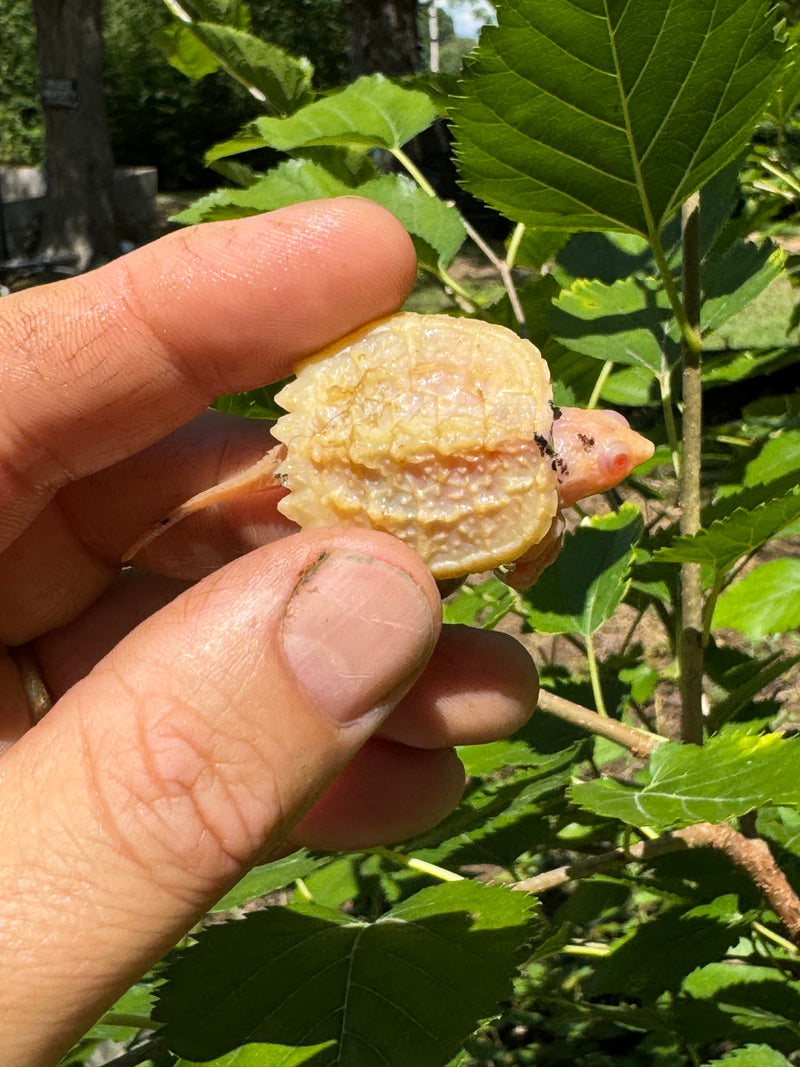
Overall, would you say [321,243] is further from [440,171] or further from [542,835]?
[440,171]

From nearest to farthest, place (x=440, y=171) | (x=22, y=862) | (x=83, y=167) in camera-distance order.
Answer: (x=22, y=862) → (x=440, y=171) → (x=83, y=167)

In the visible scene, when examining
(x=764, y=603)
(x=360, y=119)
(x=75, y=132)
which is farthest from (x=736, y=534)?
(x=75, y=132)

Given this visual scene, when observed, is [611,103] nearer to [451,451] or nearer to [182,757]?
[451,451]

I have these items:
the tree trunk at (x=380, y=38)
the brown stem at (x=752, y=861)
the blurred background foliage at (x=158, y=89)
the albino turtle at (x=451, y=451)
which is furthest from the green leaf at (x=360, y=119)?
the blurred background foliage at (x=158, y=89)

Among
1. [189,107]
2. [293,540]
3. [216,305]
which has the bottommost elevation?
[189,107]

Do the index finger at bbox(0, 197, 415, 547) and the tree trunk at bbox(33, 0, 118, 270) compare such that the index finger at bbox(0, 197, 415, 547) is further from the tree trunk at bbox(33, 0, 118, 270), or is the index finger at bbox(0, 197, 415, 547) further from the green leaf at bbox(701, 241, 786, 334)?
the tree trunk at bbox(33, 0, 118, 270)

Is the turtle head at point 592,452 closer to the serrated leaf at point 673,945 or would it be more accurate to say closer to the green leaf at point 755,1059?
the serrated leaf at point 673,945

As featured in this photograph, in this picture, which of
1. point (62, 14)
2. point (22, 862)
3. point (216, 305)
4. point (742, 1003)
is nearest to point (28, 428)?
point (216, 305)

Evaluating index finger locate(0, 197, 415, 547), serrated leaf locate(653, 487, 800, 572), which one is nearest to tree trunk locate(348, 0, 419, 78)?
index finger locate(0, 197, 415, 547)
